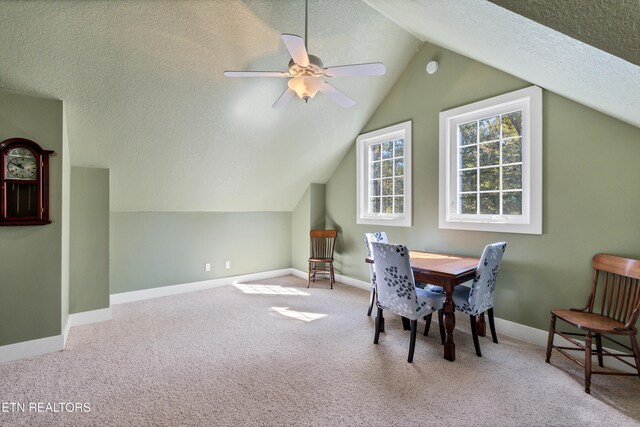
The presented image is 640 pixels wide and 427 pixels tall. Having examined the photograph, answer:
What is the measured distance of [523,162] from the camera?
286 cm

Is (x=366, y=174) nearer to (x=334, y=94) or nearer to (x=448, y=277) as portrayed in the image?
(x=334, y=94)

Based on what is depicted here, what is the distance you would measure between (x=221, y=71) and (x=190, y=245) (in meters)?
2.63

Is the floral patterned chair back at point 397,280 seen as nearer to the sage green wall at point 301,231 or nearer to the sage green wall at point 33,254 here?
the sage green wall at point 301,231

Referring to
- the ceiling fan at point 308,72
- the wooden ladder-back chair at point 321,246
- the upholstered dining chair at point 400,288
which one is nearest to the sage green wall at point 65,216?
→ the ceiling fan at point 308,72

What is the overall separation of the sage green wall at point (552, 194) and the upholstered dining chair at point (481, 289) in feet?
1.59

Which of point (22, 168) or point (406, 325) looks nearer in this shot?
point (22, 168)

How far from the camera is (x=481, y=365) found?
7.67 ft

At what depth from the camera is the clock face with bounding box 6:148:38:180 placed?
2414mm

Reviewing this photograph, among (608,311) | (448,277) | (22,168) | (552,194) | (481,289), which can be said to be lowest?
(608,311)

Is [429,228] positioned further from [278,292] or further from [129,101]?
[129,101]

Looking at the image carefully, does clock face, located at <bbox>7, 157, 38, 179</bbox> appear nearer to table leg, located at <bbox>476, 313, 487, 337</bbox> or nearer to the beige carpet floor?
the beige carpet floor

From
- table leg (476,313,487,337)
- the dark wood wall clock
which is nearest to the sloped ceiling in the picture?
the dark wood wall clock

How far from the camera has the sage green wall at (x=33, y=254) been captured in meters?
2.41

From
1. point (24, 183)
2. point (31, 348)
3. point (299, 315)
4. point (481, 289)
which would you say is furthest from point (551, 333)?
point (24, 183)
